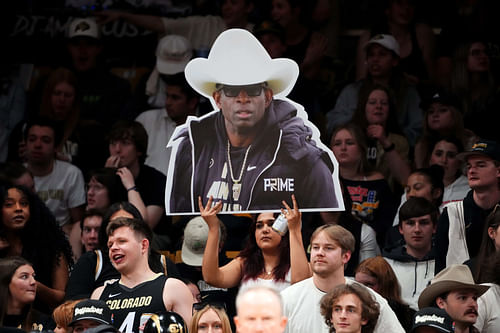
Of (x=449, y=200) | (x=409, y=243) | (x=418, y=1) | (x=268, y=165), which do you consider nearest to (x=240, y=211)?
(x=268, y=165)

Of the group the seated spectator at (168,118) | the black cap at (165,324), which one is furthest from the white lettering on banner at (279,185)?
the seated spectator at (168,118)

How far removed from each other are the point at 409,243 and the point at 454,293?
1.18 metres

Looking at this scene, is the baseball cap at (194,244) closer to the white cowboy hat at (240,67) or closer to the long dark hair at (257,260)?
the long dark hair at (257,260)

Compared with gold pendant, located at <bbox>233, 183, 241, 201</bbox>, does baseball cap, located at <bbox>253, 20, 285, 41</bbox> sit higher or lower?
higher

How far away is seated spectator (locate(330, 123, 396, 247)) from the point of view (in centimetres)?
902

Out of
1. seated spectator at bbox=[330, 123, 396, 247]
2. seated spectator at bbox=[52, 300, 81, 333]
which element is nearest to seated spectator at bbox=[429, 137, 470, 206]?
seated spectator at bbox=[330, 123, 396, 247]

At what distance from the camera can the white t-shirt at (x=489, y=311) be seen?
23.7 ft

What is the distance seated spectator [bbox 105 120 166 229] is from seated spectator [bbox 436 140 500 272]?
245 cm

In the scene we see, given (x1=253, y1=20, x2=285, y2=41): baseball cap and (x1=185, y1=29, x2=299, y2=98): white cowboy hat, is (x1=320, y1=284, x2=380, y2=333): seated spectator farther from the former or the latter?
(x1=253, y1=20, x2=285, y2=41): baseball cap

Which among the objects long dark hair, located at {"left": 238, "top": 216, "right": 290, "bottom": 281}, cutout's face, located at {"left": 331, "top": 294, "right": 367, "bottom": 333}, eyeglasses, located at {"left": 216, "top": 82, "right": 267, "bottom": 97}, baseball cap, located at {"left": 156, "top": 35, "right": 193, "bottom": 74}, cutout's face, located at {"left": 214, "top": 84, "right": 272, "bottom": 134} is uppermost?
baseball cap, located at {"left": 156, "top": 35, "right": 193, "bottom": 74}

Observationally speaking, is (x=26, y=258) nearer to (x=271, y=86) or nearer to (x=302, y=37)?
(x=271, y=86)

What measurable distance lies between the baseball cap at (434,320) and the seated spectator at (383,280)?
2.73ft

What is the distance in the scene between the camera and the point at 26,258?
8453 millimetres

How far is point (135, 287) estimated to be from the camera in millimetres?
7293
